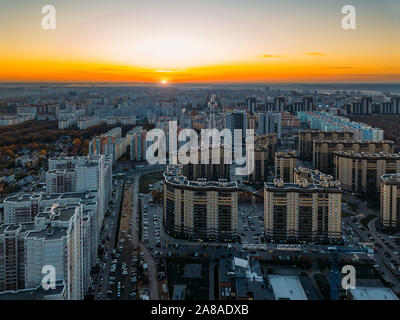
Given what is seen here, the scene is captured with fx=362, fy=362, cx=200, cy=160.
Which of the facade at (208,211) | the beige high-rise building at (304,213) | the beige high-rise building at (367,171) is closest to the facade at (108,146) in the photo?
the facade at (208,211)

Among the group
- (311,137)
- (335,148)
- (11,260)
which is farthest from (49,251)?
(311,137)

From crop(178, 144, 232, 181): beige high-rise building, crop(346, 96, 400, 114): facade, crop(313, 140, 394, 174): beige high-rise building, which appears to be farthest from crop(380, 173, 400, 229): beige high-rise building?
crop(346, 96, 400, 114): facade

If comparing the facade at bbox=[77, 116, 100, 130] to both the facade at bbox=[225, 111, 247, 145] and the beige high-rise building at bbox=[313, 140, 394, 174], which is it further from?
the beige high-rise building at bbox=[313, 140, 394, 174]

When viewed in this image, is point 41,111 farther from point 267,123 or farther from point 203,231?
point 203,231

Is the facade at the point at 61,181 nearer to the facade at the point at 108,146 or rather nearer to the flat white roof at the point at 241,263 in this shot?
the flat white roof at the point at 241,263

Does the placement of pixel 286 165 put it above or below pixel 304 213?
above
